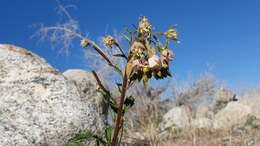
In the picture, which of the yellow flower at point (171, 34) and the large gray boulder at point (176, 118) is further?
the large gray boulder at point (176, 118)

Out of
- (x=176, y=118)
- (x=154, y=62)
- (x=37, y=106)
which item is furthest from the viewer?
(x=176, y=118)

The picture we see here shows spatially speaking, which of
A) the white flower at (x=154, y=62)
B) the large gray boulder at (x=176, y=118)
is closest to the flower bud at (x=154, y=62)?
the white flower at (x=154, y=62)

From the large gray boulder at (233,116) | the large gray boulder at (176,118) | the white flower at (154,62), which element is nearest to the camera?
the white flower at (154,62)

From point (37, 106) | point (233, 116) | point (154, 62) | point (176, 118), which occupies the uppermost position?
point (233, 116)

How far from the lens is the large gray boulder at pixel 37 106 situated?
4.18 metres

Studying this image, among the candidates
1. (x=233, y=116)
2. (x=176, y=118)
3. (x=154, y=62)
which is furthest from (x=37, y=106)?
(x=233, y=116)

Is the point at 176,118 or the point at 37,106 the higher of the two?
the point at 176,118

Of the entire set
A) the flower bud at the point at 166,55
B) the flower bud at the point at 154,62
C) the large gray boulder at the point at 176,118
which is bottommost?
the flower bud at the point at 154,62

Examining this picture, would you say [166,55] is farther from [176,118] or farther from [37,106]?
[176,118]

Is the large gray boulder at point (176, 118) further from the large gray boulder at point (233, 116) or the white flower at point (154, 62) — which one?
the white flower at point (154, 62)

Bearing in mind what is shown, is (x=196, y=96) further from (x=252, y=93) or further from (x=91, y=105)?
(x=91, y=105)

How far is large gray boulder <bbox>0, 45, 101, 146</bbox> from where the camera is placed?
4.18 metres

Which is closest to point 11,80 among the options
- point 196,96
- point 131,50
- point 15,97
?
point 15,97

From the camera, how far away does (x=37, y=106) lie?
4312 mm
